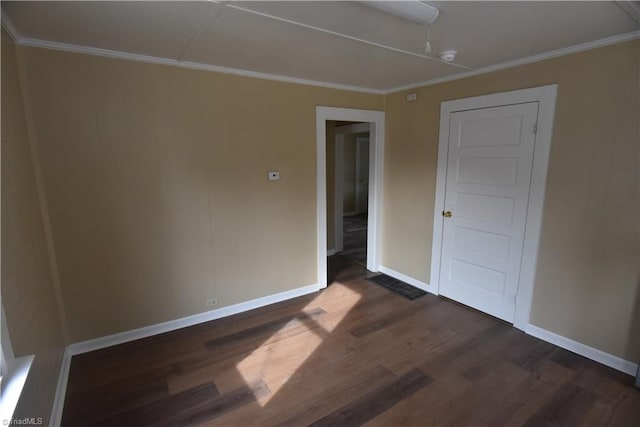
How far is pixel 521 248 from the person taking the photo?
282cm

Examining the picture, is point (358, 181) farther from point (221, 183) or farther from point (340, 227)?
point (221, 183)

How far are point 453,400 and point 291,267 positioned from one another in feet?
6.53

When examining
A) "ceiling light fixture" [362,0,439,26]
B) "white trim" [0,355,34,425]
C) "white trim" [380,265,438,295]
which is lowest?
"white trim" [380,265,438,295]

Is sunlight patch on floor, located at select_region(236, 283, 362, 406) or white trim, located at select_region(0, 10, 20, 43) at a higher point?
white trim, located at select_region(0, 10, 20, 43)

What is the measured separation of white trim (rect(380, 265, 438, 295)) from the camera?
3.74 meters

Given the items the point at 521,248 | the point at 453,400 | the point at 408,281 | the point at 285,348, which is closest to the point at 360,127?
the point at 408,281

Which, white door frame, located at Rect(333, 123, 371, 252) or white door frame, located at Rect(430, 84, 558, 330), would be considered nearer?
white door frame, located at Rect(430, 84, 558, 330)

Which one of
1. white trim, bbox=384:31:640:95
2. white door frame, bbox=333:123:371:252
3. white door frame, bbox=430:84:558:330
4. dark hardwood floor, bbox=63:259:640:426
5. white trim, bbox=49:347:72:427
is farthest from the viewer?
white door frame, bbox=333:123:371:252

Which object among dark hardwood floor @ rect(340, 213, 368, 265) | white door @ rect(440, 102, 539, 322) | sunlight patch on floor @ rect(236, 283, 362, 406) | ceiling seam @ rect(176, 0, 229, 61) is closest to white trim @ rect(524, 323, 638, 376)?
white door @ rect(440, 102, 539, 322)

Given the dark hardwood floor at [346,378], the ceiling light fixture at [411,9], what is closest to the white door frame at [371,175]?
the dark hardwood floor at [346,378]

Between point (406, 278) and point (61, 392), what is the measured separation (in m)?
3.38

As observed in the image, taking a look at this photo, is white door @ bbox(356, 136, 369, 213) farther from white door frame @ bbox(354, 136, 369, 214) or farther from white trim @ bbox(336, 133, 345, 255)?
white trim @ bbox(336, 133, 345, 255)

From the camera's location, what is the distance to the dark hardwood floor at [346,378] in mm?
1972

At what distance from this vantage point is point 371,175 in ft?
13.4
